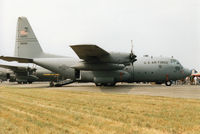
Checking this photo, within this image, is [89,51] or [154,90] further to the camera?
[89,51]

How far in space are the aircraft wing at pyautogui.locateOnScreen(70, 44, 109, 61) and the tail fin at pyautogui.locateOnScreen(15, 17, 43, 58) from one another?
8.79m

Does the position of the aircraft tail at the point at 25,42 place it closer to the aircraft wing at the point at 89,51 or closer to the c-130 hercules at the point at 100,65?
the c-130 hercules at the point at 100,65

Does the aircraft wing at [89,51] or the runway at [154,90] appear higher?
the aircraft wing at [89,51]

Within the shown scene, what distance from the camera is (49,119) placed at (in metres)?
5.75

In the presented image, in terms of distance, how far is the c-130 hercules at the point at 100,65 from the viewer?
21031mm

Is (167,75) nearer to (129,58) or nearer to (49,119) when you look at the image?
(129,58)

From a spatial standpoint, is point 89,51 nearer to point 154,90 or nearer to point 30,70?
point 154,90

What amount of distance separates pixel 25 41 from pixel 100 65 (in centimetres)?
1167

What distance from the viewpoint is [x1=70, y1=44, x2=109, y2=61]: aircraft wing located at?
1802 cm

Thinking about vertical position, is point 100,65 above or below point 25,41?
below

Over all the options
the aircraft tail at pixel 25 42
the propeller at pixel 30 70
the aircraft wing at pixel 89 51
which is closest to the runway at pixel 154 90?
the aircraft wing at pixel 89 51

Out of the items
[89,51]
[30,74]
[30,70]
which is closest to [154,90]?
[89,51]

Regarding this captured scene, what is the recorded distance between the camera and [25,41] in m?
26.0

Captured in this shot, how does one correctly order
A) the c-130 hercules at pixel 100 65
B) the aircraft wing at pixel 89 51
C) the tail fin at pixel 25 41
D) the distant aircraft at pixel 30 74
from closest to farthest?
1. the aircraft wing at pixel 89 51
2. the c-130 hercules at pixel 100 65
3. the tail fin at pixel 25 41
4. the distant aircraft at pixel 30 74
